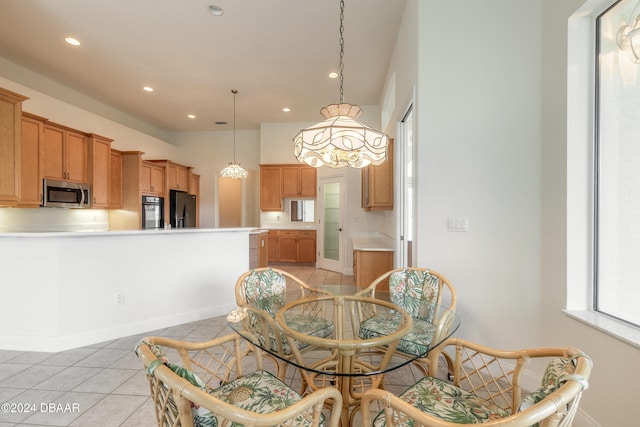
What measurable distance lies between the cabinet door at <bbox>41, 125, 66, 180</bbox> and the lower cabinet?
12.4ft

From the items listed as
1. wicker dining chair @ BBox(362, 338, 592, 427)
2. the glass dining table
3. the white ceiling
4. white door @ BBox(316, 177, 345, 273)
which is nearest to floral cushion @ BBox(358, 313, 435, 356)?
the glass dining table

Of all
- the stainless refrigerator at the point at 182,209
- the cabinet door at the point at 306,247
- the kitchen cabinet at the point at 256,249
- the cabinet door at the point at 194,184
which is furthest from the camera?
the cabinet door at the point at 194,184

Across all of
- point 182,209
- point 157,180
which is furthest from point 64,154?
point 182,209

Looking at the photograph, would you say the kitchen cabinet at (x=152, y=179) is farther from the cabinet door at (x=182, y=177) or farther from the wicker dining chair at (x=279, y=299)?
the wicker dining chair at (x=279, y=299)

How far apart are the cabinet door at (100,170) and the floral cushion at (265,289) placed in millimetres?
4295

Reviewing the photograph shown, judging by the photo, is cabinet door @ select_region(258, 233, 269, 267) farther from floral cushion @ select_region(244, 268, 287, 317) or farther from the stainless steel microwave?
the stainless steel microwave

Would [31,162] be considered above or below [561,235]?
above

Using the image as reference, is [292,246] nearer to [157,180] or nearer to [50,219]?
[157,180]

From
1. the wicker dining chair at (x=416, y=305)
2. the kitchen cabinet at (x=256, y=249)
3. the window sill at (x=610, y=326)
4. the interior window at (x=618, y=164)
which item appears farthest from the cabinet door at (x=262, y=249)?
the interior window at (x=618, y=164)

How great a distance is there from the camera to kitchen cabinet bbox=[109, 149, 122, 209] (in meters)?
5.12

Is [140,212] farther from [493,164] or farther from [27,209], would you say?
[493,164]

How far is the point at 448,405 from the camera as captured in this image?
1137mm

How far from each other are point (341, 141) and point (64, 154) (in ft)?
15.4

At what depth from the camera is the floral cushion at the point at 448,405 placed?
3.50 ft
